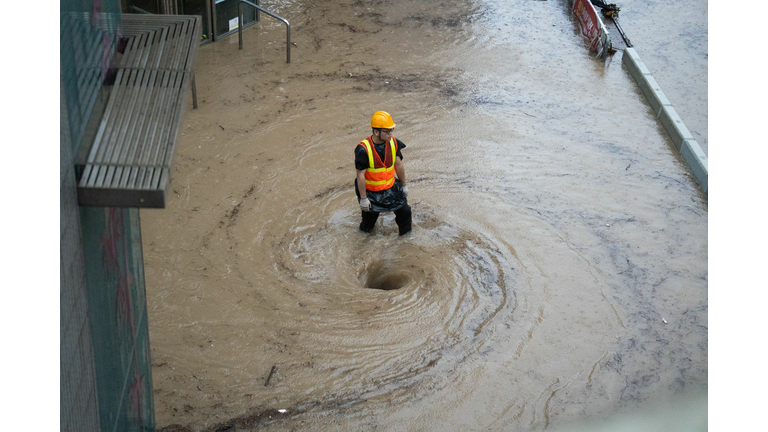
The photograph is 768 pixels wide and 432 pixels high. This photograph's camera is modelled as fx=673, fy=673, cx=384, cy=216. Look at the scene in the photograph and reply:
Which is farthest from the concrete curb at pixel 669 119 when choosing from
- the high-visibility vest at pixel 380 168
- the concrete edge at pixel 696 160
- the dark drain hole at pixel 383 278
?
the dark drain hole at pixel 383 278

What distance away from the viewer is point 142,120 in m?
3.45

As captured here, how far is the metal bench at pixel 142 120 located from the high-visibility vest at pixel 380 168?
11.4ft

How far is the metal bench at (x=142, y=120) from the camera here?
3.07m

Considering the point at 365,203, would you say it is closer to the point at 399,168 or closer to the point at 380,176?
the point at 380,176

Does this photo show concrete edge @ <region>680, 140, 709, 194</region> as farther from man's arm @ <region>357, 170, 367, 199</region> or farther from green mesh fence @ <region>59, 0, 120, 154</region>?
green mesh fence @ <region>59, 0, 120, 154</region>

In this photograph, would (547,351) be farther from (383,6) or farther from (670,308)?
(383,6)

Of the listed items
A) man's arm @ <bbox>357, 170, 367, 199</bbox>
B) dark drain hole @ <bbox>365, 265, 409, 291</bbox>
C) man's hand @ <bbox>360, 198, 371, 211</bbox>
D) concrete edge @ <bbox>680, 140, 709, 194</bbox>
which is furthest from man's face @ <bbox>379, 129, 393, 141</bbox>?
concrete edge @ <bbox>680, 140, 709, 194</bbox>

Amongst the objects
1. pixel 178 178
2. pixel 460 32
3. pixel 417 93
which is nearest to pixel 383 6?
pixel 460 32

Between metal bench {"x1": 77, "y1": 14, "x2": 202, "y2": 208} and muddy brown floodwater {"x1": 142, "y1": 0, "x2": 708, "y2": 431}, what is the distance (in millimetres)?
3358

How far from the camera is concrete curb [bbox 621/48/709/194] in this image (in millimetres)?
10023

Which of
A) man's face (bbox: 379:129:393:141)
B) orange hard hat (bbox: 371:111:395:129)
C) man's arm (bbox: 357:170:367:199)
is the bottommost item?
man's arm (bbox: 357:170:367:199)

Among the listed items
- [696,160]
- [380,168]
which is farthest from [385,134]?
[696,160]

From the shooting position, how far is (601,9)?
51.1 feet

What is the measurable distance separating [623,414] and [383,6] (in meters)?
11.3
